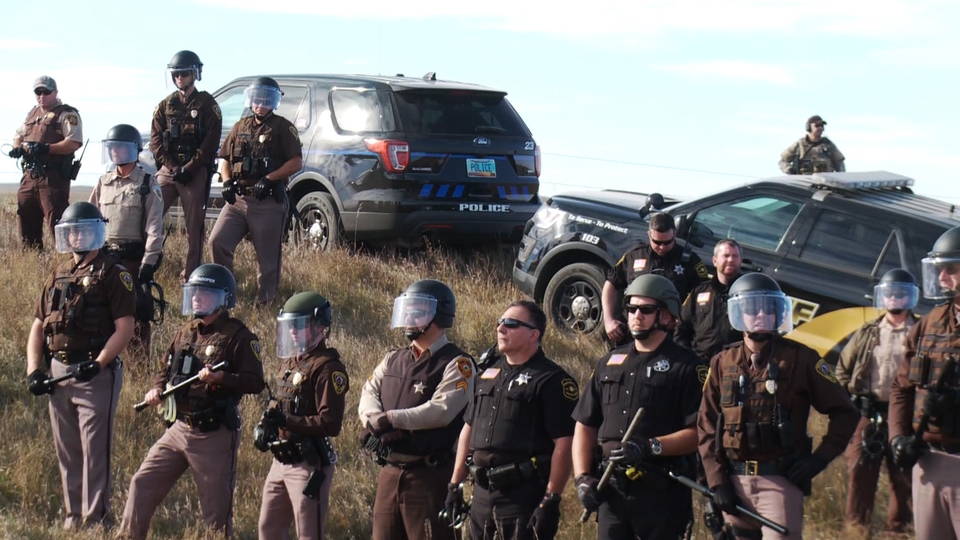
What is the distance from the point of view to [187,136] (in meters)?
11.4

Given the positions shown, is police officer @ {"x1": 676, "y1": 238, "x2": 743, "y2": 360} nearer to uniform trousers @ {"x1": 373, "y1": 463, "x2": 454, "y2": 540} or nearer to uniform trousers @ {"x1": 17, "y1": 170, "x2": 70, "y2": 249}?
uniform trousers @ {"x1": 373, "y1": 463, "x2": 454, "y2": 540}

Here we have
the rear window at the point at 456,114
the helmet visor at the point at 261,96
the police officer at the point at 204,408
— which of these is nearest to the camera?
the police officer at the point at 204,408

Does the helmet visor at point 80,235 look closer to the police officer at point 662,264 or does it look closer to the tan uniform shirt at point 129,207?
the tan uniform shirt at point 129,207

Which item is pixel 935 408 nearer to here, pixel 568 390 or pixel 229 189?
pixel 568 390

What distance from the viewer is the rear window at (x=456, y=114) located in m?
12.4

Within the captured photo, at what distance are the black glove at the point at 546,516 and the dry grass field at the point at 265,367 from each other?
208cm

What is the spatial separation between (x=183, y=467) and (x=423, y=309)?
1.72 m

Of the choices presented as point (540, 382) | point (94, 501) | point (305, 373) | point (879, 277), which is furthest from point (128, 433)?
point (879, 277)

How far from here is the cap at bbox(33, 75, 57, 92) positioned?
1220 cm

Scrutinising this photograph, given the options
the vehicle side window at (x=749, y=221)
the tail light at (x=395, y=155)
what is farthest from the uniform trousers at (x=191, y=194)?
the vehicle side window at (x=749, y=221)

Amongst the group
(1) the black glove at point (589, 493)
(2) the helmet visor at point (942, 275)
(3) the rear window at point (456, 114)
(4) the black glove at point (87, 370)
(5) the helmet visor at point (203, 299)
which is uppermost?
(3) the rear window at point (456, 114)

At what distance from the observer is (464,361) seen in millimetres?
7328

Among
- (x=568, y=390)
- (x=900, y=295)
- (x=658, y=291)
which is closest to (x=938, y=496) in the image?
(x=658, y=291)

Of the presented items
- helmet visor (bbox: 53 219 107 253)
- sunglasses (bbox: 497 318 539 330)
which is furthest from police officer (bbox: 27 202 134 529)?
sunglasses (bbox: 497 318 539 330)
